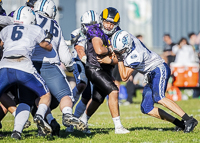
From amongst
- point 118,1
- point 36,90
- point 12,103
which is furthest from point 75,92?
point 118,1

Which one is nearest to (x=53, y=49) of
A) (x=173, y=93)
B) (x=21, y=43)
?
(x=21, y=43)

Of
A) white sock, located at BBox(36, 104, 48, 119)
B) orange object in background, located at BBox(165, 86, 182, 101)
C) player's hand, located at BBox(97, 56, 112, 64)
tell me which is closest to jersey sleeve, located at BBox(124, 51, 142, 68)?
player's hand, located at BBox(97, 56, 112, 64)

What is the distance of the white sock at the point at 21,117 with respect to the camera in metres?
4.93

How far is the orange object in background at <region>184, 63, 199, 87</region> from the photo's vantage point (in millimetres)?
14078

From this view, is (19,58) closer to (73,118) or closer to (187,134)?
(73,118)

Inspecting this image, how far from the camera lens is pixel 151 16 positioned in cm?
2067

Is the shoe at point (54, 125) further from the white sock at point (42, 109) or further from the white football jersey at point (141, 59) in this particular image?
the white football jersey at point (141, 59)

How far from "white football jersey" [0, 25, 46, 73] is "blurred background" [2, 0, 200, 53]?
15092 millimetres

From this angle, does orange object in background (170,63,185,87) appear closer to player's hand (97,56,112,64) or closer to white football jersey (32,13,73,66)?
player's hand (97,56,112,64)

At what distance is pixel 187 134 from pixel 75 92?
2165 mm

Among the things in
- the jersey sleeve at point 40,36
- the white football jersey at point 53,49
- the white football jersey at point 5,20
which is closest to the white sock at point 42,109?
the white football jersey at point 53,49

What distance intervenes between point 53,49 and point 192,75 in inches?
379

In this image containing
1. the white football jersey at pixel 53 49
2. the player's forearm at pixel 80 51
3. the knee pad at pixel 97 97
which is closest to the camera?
Answer: the white football jersey at pixel 53 49

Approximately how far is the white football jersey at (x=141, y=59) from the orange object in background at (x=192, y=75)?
333 inches
